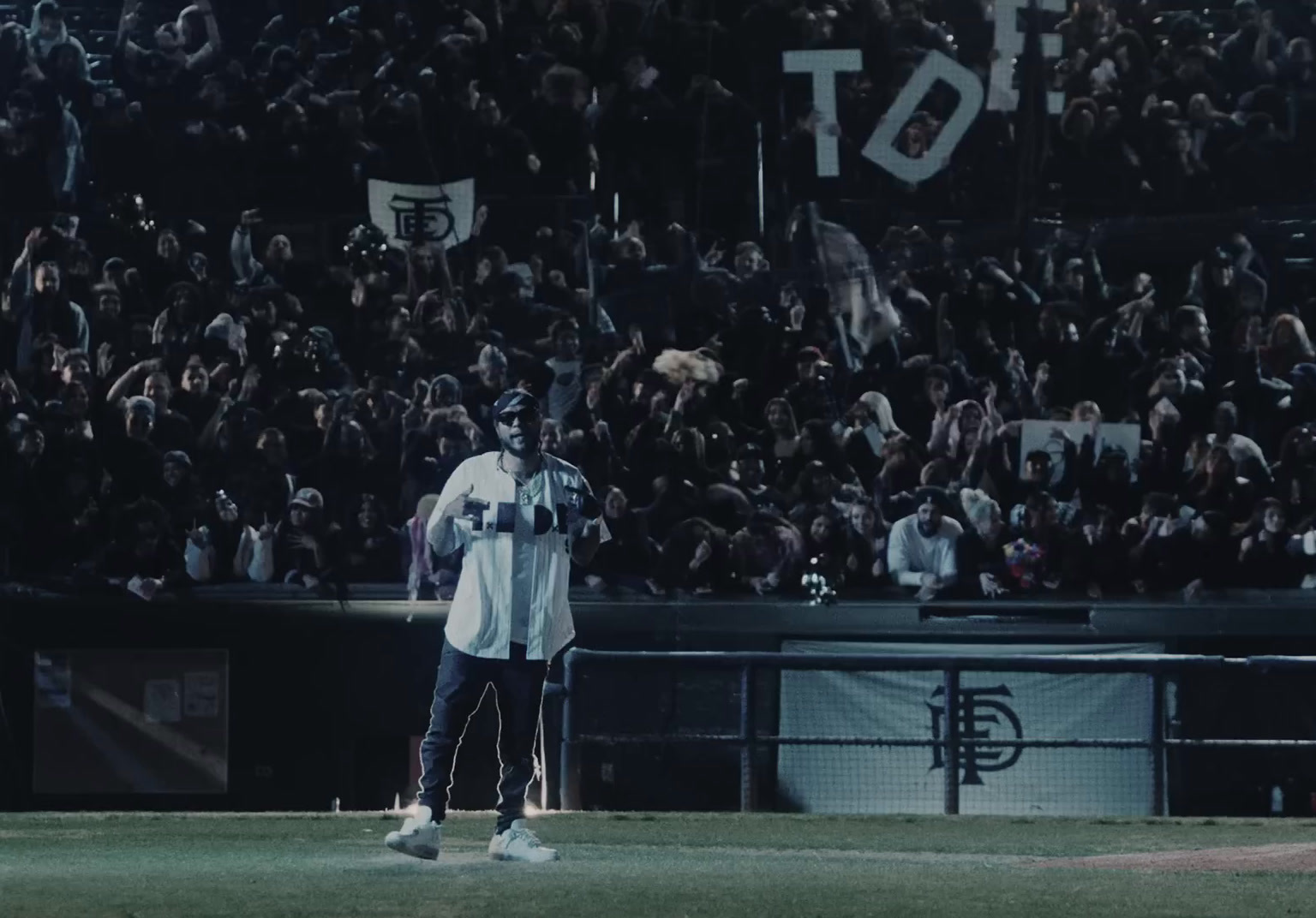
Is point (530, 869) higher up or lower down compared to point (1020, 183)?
A: lower down

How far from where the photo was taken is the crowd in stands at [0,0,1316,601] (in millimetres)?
12328

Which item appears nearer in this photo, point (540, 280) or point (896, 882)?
point (896, 882)

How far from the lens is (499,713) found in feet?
22.1

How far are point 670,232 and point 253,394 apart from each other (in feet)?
10.3

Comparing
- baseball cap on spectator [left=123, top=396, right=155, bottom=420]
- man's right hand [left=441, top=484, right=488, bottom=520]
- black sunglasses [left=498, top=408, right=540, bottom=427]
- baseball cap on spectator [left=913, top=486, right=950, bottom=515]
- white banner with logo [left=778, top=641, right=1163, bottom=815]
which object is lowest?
white banner with logo [left=778, top=641, right=1163, bottom=815]

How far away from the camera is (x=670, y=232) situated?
1441 centimetres

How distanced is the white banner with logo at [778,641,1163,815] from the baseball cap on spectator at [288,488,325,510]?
3.09 metres

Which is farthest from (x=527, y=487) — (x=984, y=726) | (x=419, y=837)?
(x=984, y=726)

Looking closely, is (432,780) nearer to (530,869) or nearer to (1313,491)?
(530,869)

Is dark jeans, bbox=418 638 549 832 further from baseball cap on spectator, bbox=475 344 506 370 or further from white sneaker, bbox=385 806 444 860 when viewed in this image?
baseball cap on spectator, bbox=475 344 506 370

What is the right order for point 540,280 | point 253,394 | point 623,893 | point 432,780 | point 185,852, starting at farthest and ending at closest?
point 540,280
point 253,394
point 185,852
point 432,780
point 623,893

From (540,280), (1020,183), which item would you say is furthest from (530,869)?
(1020,183)

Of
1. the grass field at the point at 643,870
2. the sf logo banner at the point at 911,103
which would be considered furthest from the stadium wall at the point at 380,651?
the sf logo banner at the point at 911,103

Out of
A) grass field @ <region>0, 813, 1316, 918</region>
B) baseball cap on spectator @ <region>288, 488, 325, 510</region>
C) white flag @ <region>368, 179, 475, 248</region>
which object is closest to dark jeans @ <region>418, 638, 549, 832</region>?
grass field @ <region>0, 813, 1316, 918</region>
